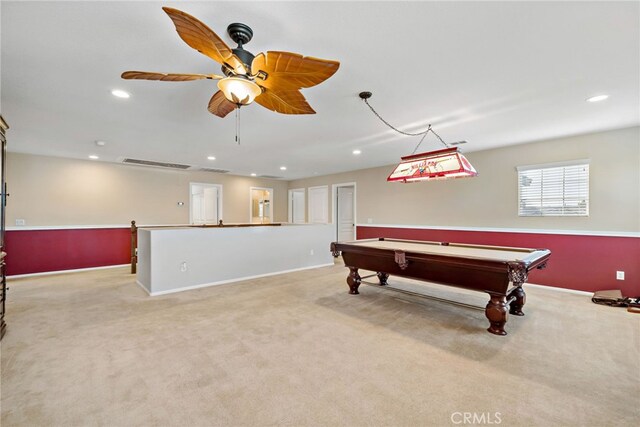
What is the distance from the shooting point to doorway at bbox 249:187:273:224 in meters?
8.44

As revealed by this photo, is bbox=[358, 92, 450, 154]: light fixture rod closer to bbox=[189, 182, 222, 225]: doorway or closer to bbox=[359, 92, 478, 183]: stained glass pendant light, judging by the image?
bbox=[359, 92, 478, 183]: stained glass pendant light

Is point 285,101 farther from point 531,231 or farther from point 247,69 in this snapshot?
point 531,231

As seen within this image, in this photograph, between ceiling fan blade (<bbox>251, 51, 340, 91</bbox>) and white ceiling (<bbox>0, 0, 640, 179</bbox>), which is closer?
ceiling fan blade (<bbox>251, 51, 340, 91</bbox>)

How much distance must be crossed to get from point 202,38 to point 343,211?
6.85 m

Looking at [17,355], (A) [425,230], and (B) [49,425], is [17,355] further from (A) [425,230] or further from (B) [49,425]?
(A) [425,230]

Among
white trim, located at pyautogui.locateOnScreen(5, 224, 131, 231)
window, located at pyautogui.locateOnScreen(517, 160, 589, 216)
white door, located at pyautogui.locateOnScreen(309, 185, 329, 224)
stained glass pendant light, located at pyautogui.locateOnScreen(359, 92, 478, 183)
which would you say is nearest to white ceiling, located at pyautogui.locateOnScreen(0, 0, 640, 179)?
stained glass pendant light, located at pyautogui.locateOnScreen(359, 92, 478, 183)

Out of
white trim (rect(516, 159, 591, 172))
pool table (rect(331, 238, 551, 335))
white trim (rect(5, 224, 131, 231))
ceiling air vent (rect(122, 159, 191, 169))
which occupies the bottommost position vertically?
pool table (rect(331, 238, 551, 335))

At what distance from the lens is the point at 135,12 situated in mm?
1592

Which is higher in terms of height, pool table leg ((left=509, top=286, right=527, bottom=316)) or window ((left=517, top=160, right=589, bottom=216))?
window ((left=517, top=160, right=589, bottom=216))

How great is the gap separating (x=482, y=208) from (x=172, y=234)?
5.41 metres

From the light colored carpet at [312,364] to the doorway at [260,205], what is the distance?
4980mm

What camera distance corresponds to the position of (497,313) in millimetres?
2639

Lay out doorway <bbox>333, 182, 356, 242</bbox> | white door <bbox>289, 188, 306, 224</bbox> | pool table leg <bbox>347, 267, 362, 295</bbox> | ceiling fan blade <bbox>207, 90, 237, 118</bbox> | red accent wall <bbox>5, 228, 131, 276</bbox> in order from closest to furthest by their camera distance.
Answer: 1. ceiling fan blade <bbox>207, 90, 237, 118</bbox>
2. pool table leg <bbox>347, 267, 362, 295</bbox>
3. red accent wall <bbox>5, 228, 131, 276</bbox>
4. doorway <bbox>333, 182, 356, 242</bbox>
5. white door <bbox>289, 188, 306, 224</bbox>

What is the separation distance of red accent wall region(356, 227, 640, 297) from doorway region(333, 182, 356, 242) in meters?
3.88
